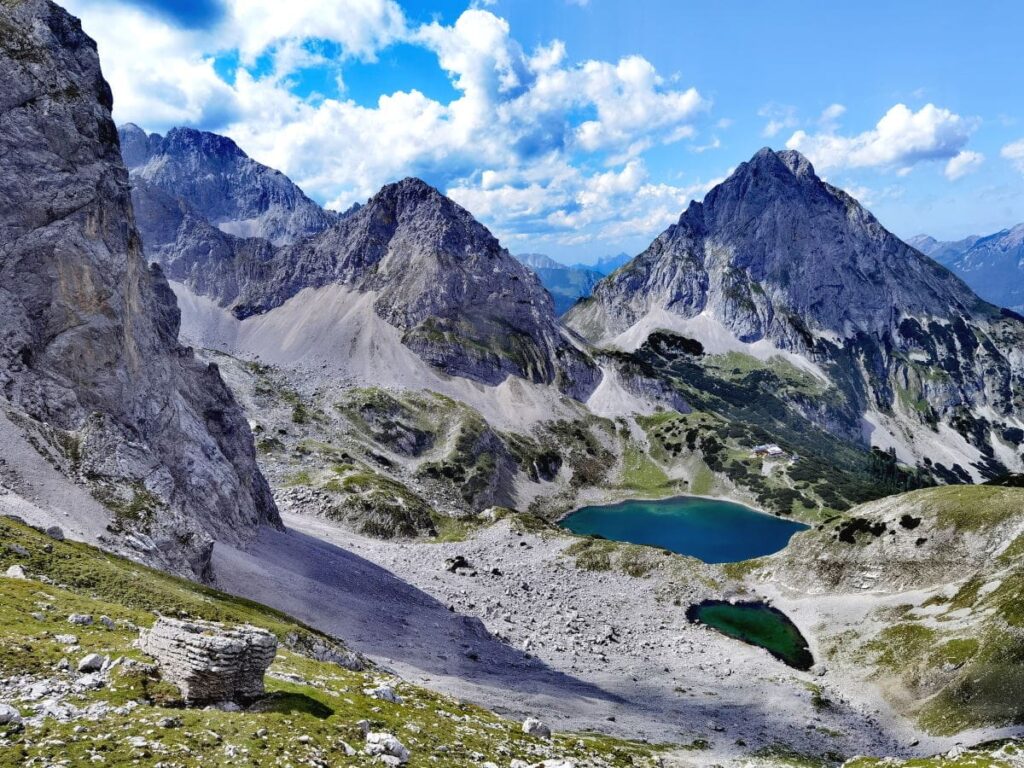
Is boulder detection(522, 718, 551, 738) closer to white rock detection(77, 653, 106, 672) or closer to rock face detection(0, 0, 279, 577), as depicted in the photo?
white rock detection(77, 653, 106, 672)

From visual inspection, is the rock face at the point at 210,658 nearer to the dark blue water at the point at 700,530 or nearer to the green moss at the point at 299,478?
the green moss at the point at 299,478

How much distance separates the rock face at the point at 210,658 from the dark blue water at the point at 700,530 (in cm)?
14709

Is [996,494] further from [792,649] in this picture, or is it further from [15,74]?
[15,74]

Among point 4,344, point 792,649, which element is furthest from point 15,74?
point 792,649

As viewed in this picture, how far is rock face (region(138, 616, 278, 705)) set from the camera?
2277cm

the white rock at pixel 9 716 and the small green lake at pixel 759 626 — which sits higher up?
the white rock at pixel 9 716

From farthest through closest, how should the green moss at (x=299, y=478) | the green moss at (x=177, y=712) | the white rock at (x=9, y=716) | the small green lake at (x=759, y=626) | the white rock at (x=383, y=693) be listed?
1. the green moss at (x=299, y=478)
2. the small green lake at (x=759, y=626)
3. the white rock at (x=383, y=693)
4. the green moss at (x=177, y=712)
5. the white rock at (x=9, y=716)

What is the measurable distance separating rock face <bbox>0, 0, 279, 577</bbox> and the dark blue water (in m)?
114

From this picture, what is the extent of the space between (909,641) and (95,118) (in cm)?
12152

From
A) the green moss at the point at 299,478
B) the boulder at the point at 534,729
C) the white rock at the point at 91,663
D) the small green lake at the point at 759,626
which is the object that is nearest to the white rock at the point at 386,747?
the white rock at the point at 91,663

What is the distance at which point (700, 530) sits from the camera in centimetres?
18188

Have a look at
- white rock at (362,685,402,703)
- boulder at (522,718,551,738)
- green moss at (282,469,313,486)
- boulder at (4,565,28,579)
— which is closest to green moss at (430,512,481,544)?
green moss at (282,469,313,486)

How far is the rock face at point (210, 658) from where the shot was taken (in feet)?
74.7

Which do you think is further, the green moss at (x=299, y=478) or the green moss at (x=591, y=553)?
the green moss at (x=299, y=478)
